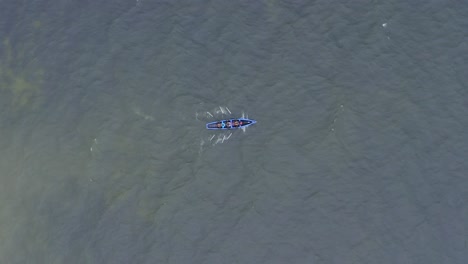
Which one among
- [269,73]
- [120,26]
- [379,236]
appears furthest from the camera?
[120,26]

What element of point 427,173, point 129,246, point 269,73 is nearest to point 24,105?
point 129,246

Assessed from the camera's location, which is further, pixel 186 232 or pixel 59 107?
pixel 59 107

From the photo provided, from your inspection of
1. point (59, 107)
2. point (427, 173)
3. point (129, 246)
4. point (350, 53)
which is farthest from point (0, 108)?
point (427, 173)

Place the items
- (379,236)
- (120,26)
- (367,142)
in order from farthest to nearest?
(120,26) → (367,142) → (379,236)

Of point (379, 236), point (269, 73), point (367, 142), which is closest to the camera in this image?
point (379, 236)

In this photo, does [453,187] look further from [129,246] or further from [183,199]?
[129,246]

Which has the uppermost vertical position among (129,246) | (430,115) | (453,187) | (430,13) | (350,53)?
(430,13)

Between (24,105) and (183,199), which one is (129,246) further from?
(24,105)

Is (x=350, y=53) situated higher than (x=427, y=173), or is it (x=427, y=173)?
(x=350, y=53)

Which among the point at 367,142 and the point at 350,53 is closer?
the point at 367,142
